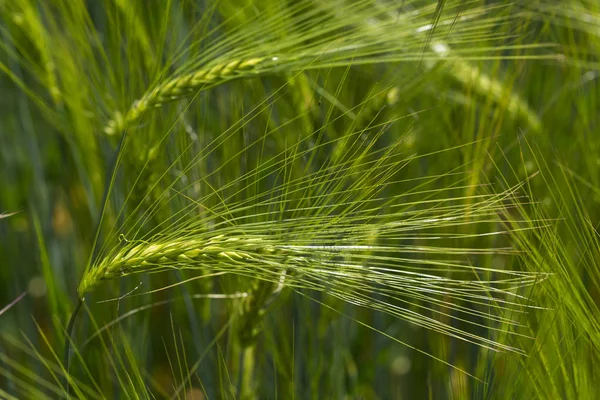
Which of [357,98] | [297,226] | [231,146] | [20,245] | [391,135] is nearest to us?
[297,226]

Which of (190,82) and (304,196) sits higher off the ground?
(190,82)

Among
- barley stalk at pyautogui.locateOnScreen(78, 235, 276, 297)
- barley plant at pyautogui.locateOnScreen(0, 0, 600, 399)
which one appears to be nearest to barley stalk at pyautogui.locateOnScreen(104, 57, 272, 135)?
barley plant at pyautogui.locateOnScreen(0, 0, 600, 399)

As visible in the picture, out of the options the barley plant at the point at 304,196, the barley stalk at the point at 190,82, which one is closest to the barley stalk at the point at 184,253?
the barley plant at the point at 304,196

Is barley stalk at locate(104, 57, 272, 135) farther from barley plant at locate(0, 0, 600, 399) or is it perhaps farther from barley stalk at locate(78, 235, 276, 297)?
barley stalk at locate(78, 235, 276, 297)

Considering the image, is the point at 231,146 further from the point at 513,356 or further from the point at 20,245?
the point at 20,245

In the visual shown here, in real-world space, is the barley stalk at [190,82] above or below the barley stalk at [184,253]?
above

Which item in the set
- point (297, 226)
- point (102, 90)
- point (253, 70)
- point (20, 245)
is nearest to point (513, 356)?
point (297, 226)

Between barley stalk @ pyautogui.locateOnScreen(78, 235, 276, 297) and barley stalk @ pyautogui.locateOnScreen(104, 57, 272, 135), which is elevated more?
barley stalk @ pyautogui.locateOnScreen(104, 57, 272, 135)

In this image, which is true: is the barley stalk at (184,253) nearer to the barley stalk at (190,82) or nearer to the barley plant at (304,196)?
the barley plant at (304,196)
